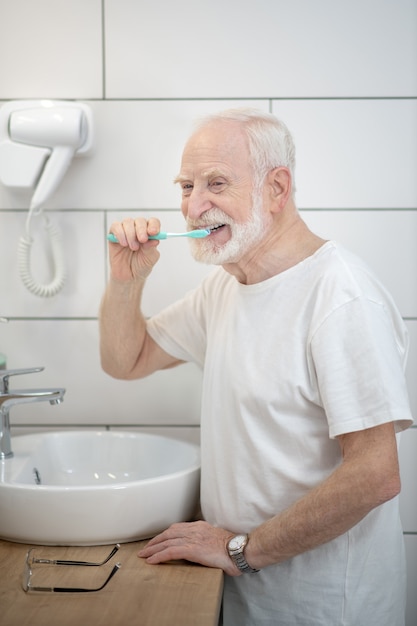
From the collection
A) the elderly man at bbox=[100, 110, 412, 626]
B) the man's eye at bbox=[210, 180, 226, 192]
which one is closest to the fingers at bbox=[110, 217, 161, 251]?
the elderly man at bbox=[100, 110, 412, 626]

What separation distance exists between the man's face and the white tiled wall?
34 cm

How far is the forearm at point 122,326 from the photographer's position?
1.52m

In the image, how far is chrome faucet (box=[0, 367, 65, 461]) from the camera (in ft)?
4.74

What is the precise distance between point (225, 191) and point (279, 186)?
0.32ft

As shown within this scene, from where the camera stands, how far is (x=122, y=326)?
154cm

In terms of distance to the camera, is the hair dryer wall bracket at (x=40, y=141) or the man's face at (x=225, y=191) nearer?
the man's face at (x=225, y=191)

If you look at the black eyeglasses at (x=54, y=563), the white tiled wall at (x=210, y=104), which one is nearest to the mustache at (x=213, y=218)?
the white tiled wall at (x=210, y=104)

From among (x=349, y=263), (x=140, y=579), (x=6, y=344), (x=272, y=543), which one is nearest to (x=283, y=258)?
(x=349, y=263)

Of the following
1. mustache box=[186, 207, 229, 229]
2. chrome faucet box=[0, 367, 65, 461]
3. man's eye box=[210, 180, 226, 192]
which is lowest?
chrome faucet box=[0, 367, 65, 461]

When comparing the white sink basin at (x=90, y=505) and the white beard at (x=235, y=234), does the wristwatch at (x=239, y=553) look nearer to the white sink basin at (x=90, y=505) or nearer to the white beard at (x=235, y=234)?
the white sink basin at (x=90, y=505)

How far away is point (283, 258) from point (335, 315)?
18 cm

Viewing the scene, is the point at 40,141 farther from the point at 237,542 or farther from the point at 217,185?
the point at 237,542

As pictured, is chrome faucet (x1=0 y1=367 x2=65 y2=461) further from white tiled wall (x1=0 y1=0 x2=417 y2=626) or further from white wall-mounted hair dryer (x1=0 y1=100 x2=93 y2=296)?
white wall-mounted hair dryer (x1=0 y1=100 x2=93 y2=296)

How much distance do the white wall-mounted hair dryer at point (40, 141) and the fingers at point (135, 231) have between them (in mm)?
271
